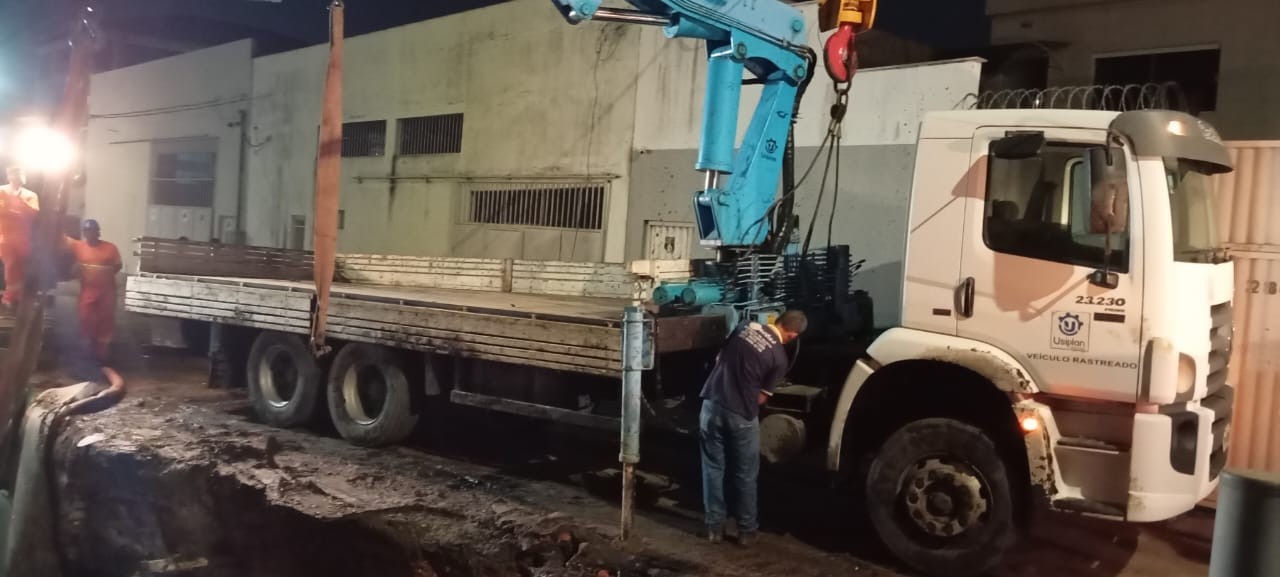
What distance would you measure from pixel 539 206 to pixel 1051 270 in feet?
34.0

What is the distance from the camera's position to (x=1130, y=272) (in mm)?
4402

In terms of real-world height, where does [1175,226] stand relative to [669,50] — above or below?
below

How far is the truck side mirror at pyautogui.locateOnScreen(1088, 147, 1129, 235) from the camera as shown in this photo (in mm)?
4164

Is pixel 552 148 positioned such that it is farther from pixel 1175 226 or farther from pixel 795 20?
pixel 1175 226

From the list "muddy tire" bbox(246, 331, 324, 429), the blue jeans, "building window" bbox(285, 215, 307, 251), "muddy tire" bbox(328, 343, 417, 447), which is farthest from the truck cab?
"building window" bbox(285, 215, 307, 251)

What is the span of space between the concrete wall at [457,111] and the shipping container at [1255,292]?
8262 mm

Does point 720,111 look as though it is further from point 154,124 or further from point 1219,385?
point 154,124

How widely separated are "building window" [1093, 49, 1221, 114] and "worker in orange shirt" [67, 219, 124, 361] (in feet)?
38.8

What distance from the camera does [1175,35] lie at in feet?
35.8

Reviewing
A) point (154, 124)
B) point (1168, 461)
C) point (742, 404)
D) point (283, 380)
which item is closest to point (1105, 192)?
point (1168, 461)

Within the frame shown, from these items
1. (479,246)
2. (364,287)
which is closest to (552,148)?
(479,246)

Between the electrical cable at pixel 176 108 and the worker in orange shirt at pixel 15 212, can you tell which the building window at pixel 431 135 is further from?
the worker in orange shirt at pixel 15 212

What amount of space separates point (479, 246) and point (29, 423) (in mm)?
8941

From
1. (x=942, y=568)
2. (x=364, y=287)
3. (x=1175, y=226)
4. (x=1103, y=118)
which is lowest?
(x=942, y=568)
